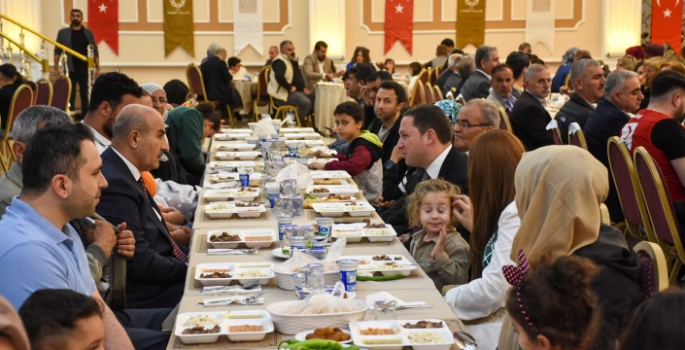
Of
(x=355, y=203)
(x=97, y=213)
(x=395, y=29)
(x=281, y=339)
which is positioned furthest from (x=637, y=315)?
(x=395, y=29)

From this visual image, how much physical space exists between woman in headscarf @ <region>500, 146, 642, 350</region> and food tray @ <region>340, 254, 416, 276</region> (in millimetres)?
589

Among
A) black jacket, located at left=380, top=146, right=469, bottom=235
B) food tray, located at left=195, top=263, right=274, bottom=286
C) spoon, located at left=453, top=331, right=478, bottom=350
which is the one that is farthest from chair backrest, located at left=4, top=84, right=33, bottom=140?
spoon, located at left=453, top=331, right=478, bottom=350

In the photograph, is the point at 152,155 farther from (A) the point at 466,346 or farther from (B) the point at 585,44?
(B) the point at 585,44

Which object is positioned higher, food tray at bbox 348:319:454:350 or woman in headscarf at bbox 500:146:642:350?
woman in headscarf at bbox 500:146:642:350

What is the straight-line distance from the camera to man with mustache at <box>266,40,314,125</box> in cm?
1232

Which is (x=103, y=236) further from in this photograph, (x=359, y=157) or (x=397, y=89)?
(x=397, y=89)

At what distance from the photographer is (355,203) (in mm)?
4469

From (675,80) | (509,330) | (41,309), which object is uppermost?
(675,80)

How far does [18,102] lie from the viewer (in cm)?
848

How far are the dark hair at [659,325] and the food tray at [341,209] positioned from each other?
2.81 m

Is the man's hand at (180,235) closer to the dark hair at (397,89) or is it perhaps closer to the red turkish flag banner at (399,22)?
the dark hair at (397,89)

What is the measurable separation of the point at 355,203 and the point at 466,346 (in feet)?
6.81

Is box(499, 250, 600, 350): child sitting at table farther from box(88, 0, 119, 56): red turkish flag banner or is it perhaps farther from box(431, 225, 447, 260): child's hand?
box(88, 0, 119, 56): red turkish flag banner

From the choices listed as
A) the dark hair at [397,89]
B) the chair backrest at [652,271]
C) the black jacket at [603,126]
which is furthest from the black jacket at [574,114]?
the chair backrest at [652,271]
